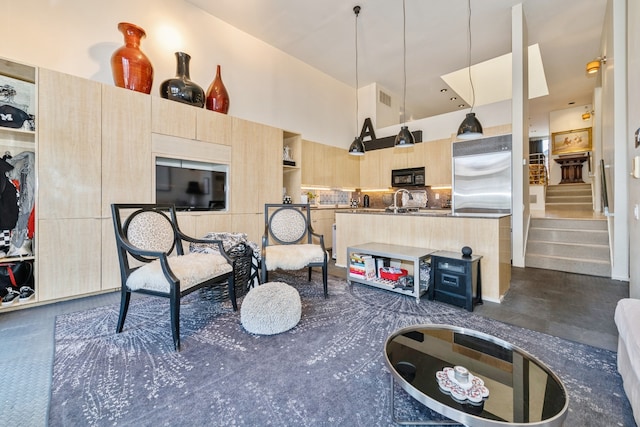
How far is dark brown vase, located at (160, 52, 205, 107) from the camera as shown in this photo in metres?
3.37

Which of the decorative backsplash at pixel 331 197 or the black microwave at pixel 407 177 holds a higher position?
the black microwave at pixel 407 177

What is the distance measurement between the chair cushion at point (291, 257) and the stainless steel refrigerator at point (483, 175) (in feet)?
10.6

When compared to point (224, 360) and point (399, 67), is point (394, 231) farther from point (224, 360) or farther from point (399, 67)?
point (399, 67)

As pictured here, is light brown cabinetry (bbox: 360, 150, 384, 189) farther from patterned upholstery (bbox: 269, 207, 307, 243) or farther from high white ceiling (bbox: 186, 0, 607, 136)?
patterned upholstery (bbox: 269, 207, 307, 243)

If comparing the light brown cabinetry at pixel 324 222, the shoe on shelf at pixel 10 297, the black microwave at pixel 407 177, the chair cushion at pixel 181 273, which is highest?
the black microwave at pixel 407 177

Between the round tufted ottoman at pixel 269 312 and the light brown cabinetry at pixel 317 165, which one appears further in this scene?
the light brown cabinetry at pixel 317 165

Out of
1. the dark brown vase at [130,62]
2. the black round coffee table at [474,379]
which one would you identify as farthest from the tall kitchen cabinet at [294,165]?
the black round coffee table at [474,379]

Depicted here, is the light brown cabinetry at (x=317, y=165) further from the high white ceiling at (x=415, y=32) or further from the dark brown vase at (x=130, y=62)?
the dark brown vase at (x=130, y=62)

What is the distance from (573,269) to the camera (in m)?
3.74

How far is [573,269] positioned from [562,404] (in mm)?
3936

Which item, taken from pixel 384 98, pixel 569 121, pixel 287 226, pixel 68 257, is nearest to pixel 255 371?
pixel 287 226

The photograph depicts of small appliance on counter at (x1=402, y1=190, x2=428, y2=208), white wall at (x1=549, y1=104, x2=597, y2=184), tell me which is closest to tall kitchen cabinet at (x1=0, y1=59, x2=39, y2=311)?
small appliance on counter at (x1=402, y1=190, x2=428, y2=208)

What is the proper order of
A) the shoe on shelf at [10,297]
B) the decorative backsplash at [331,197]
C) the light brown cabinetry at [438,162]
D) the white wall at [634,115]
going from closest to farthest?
the white wall at [634,115], the shoe on shelf at [10,297], the light brown cabinetry at [438,162], the decorative backsplash at [331,197]

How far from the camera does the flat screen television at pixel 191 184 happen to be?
132 inches
